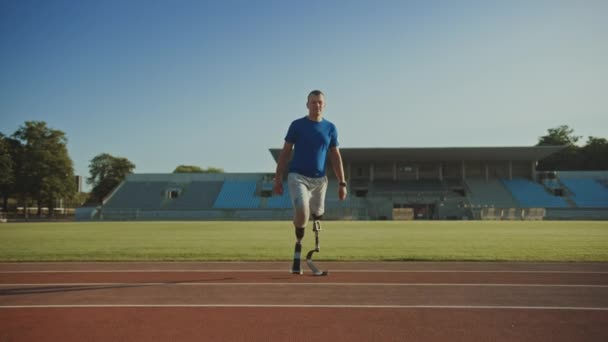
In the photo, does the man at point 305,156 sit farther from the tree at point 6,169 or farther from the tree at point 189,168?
the tree at point 189,168

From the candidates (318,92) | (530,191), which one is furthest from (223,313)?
(530,191)

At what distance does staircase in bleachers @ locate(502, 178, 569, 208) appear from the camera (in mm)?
55409

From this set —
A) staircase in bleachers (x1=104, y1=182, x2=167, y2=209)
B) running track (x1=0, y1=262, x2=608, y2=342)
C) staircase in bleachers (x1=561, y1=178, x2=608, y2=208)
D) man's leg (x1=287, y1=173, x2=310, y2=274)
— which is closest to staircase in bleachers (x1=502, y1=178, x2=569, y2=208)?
staircase in bleachers (x1=561, y1=178, x2=608, y2=208)

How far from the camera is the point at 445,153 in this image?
195ft

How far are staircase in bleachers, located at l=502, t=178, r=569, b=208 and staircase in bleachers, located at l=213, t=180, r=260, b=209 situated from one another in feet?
116

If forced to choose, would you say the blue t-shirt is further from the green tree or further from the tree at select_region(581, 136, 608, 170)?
the tree at select_region(581, 136, 608, 170)

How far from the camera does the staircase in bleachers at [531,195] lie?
182 ft

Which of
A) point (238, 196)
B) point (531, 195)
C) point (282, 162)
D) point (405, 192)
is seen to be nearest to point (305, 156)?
point (282, 162)

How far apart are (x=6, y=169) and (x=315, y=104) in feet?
229

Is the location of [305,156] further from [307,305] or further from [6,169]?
[6,169]

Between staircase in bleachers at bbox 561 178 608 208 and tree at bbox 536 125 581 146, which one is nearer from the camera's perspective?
staircase in bleachers at bbox 561 178 608 208

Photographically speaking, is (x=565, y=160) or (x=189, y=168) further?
(x=189, y=168)

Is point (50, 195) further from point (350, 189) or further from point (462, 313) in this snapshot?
point (462, 313)

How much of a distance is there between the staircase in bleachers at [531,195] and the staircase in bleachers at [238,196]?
35.4 m
